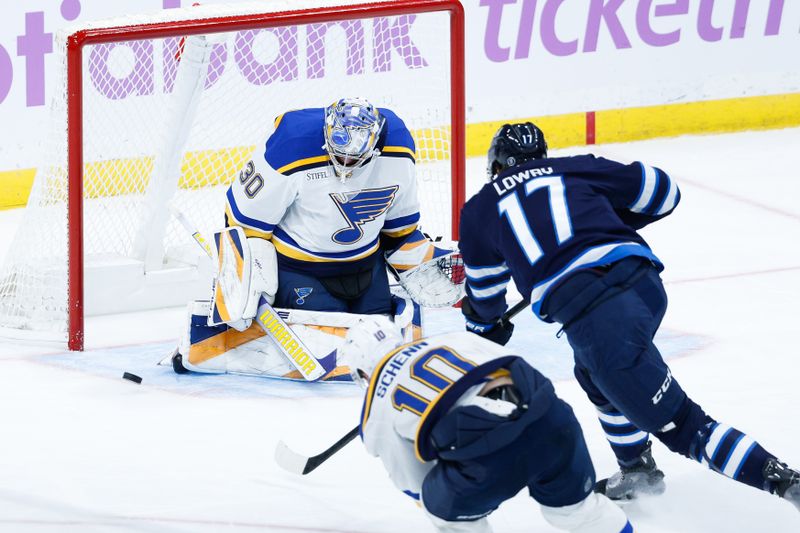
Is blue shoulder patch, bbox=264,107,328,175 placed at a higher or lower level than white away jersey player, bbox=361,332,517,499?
higher

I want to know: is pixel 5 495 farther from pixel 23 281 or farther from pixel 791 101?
pixel 791 101

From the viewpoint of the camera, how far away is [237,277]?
4145mm

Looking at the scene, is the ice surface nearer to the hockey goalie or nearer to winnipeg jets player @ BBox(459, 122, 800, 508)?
the hockey goalie

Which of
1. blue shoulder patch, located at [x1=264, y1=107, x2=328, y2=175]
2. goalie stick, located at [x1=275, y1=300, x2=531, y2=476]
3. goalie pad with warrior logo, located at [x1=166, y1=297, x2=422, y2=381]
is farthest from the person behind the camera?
goalie pad with warrior logo, located at [x1=166, y1=297, x2=422, y2=381]

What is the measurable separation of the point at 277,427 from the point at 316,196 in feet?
2.40

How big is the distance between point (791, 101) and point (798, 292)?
113 inches

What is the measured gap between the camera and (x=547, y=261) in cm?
291

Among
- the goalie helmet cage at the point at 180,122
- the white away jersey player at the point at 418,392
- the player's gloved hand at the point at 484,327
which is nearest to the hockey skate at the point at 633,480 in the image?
the player's gloved hand at the point at 484,327

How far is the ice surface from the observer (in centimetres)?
320

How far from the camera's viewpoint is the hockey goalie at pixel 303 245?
411 cm

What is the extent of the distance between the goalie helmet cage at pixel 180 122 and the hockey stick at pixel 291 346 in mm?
650

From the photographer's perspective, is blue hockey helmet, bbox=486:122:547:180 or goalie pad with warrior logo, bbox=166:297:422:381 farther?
goalie pad with warrior logo, bbox=166:297:422:381

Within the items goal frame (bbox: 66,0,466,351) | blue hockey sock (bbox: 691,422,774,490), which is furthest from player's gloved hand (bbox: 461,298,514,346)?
goal frame (bbox: 66,0,466,351)

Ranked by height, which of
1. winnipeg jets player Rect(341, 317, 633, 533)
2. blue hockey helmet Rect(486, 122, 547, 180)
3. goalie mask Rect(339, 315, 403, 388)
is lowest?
winnipeg jets player Rect(341, 317, 633, 533)
